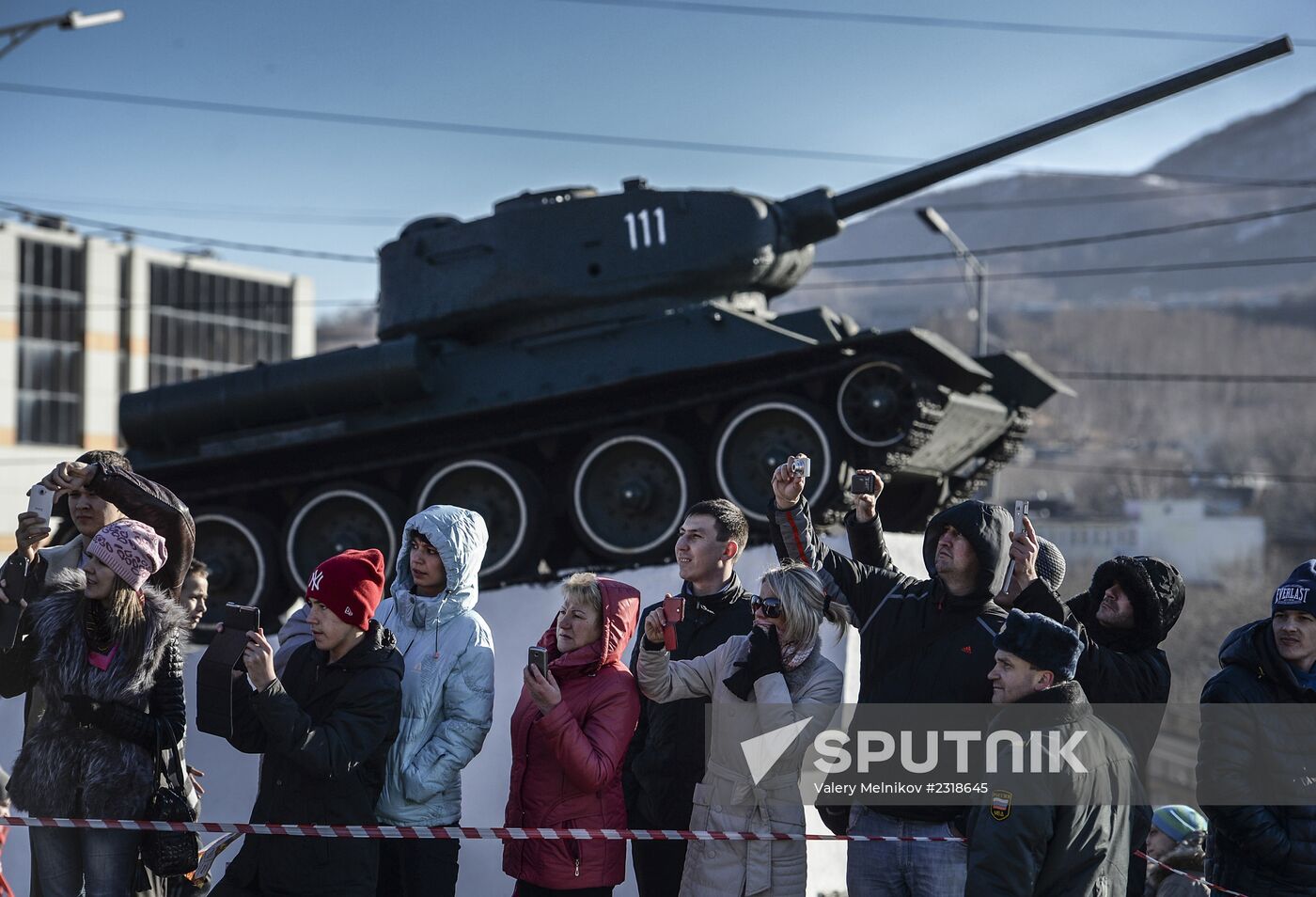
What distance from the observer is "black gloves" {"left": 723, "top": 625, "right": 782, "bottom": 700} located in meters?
5.18

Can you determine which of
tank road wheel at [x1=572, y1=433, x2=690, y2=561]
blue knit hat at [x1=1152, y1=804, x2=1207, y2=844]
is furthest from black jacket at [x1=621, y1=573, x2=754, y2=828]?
tank road wheel at [x1=572, y1=433, x2=690, y2=561]

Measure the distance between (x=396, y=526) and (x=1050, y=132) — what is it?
7.33 meters

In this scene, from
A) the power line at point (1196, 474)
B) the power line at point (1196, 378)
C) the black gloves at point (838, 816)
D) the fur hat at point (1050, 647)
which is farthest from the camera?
the power line at point (1196, 474)

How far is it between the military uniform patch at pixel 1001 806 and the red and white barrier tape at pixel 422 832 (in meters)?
0.89

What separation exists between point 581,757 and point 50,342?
49.0m

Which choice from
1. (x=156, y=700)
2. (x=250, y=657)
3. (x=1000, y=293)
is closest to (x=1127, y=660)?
(x=250, y=657)

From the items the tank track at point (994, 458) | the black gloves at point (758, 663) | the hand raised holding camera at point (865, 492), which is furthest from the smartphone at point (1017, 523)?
the tank track at point (994, 458)

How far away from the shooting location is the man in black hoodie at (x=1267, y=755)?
5.15 m

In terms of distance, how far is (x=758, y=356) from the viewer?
12.4 m

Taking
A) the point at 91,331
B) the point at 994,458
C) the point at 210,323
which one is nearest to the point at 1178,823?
the point at 994,458

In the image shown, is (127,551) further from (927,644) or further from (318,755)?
(927,644)

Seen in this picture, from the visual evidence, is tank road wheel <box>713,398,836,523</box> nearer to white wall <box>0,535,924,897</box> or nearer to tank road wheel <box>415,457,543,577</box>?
tank road wheel <box>415,457,543,577</box>

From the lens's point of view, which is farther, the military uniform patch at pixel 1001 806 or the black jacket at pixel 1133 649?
the black jacket at pixel 1133 649

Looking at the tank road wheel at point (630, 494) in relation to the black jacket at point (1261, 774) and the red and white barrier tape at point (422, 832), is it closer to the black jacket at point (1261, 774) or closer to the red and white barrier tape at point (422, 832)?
the red and white barrier tape at point (422, 832)
